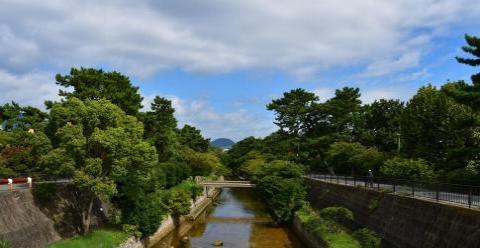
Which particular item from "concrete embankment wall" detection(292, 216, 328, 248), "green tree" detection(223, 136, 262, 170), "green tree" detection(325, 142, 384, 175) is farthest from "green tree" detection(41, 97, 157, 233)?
"green tree" detection(223, 136, 262, 170)

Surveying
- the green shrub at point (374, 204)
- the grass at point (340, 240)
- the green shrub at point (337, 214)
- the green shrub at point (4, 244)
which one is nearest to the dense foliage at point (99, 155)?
the green shrub at point (4, 244)

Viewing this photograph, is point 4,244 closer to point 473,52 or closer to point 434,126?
point 473,52

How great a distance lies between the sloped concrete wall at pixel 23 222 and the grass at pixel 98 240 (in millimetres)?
919

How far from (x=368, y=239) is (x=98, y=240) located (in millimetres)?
16511

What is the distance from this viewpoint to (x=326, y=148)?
73062 millimetres

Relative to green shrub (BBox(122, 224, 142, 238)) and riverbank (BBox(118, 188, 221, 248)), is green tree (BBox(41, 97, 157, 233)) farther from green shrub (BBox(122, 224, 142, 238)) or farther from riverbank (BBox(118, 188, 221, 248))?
riverbank (BBox(118, 188, 221, 248))

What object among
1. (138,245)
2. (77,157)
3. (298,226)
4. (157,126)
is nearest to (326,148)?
(157,126)

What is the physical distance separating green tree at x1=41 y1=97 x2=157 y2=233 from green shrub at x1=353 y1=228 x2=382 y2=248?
542 inches

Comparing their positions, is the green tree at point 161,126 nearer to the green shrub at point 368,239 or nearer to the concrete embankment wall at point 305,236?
the concrete embankment wall at point 305,236

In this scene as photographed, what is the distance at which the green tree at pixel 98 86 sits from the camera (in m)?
44.6

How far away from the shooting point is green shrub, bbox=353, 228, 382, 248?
26172 mm

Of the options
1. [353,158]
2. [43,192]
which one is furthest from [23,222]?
[353,158]

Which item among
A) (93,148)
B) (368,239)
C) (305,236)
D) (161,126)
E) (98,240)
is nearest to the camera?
(368,239)

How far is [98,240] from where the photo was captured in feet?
95.3
